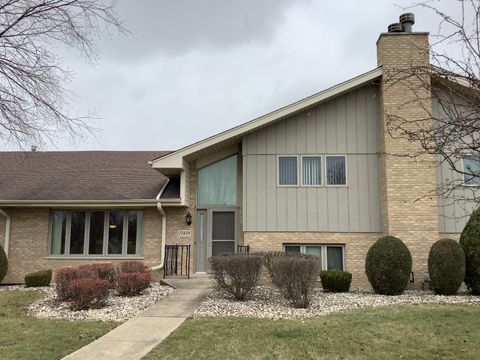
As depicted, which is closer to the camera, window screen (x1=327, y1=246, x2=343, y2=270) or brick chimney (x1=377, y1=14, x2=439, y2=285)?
brick chimney (x1=377, y1=14, x2=439, y2=285)

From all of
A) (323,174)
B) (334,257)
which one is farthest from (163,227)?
(334,257)

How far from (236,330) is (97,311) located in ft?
10.8

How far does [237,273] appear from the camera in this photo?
32.1ft

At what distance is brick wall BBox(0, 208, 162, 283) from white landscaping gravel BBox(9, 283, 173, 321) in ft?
10.1

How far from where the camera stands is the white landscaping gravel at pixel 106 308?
29.1 ft

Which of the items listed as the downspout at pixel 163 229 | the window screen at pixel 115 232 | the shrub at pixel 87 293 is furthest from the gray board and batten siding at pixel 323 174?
the shrub at pixel 87 293

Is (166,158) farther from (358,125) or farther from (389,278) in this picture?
(389,278)

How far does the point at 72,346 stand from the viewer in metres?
6.80

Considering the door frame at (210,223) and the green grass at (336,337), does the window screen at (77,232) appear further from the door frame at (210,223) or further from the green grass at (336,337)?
the green grass at (336,337)

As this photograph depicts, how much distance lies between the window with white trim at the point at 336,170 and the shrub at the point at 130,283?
6385 millimetres

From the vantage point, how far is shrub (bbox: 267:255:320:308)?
30.2ft

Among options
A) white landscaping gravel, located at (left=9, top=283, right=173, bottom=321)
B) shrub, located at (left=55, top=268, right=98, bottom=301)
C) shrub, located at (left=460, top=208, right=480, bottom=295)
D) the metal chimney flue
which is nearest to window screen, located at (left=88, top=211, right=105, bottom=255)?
white landscaping gravel, located at (left=9, top=283, right=173, bottom=321)

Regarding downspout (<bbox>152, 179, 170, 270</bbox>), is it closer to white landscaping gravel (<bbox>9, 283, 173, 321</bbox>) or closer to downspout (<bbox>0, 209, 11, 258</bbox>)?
white landscaping gravel (<bbox>9, 283, 173, 321</bbox>)

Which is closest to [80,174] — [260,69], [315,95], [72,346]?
[260,69]
